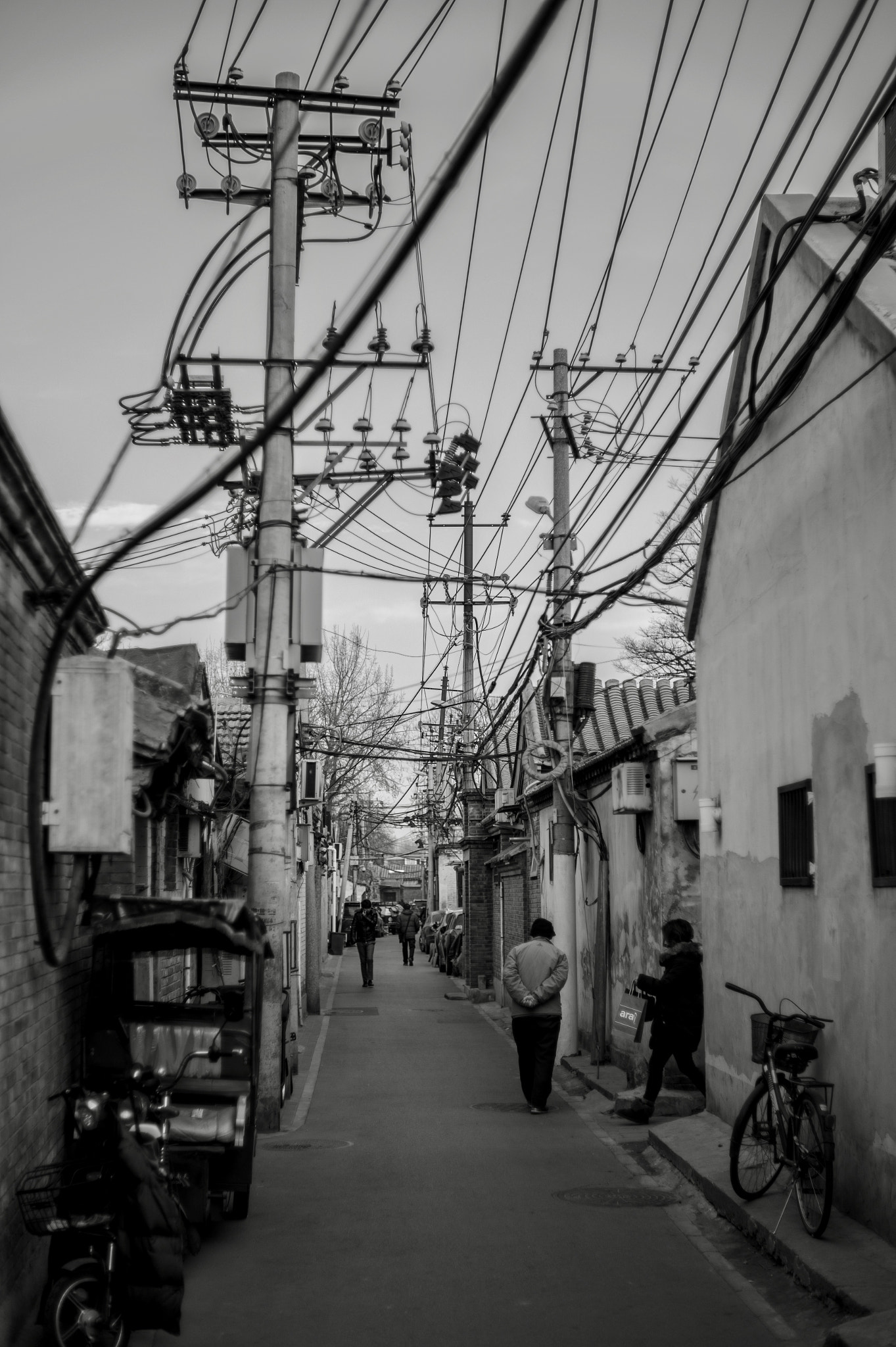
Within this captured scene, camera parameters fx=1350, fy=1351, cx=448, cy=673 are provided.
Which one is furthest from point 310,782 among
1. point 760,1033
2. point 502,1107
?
point 760,1033

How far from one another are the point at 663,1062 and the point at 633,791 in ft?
10.0

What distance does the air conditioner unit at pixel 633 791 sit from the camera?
1461 centimetres

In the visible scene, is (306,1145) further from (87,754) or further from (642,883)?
(87,754)

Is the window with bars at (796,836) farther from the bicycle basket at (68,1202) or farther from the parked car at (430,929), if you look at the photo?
the parked car at (430,929)

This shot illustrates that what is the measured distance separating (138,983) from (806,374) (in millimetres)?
7094

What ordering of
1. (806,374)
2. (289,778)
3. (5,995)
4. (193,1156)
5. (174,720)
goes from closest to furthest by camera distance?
(5,995) → (193,1156) → (806,374) → (174,720) → (289,778)

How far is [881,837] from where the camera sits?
8.02m

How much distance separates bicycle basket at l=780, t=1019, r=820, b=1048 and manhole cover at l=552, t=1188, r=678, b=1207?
1.74 metres

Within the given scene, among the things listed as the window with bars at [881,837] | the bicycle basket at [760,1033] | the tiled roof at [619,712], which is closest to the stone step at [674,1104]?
the bicycle basket at [760,1033]

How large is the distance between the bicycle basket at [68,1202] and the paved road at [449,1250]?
104cm

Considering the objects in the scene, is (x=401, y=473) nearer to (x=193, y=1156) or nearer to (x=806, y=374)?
(x=806, y=374)

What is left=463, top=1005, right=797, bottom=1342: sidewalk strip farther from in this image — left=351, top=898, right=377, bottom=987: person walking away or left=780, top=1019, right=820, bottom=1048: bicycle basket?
left=351, top=898, right=377, bottom=987: person walking away

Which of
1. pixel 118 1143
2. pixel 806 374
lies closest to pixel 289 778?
pixel 806 374

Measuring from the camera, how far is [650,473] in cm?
957
